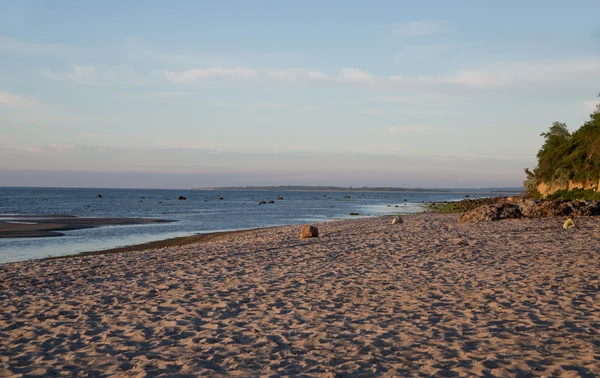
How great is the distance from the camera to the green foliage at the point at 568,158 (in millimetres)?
46656

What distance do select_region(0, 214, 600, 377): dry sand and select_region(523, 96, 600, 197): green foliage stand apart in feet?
114

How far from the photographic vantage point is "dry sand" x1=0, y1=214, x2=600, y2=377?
707 cm

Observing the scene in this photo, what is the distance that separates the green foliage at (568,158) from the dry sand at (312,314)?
34.6m

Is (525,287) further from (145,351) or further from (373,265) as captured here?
(145,351)

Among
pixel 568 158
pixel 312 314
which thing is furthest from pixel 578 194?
pixel 312 314

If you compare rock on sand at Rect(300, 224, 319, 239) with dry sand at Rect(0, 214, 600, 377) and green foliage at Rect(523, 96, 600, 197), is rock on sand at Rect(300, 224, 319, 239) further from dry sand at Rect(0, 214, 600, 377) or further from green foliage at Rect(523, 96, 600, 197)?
green foliage at Rect(523, 96, 600, 197)

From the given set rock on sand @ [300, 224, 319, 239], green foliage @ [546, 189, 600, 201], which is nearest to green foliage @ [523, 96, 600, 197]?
green foliage @ [546, 189, 600, 201]

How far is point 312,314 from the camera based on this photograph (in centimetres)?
959

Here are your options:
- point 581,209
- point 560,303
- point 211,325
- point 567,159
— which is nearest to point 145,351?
point 211,325

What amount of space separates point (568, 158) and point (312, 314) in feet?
159

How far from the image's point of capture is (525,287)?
Answer: 11328 millimetres

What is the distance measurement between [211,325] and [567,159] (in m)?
50.0

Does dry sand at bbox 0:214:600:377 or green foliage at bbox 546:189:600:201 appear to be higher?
green foliage at bbox 546:189:600:201

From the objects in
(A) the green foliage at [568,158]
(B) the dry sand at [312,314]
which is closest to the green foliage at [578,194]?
(A) the green foliage at [568,158]
